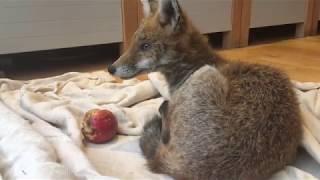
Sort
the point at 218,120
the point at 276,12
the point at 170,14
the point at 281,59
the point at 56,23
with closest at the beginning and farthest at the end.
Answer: the point at 218,120
the point at 170,14
the point at 56,23
the point at 281,59
the point at 276,12

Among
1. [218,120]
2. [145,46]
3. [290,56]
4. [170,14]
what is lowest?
[290,56]

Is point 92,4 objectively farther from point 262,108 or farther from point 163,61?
point 262,108

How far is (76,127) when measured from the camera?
1573 mm

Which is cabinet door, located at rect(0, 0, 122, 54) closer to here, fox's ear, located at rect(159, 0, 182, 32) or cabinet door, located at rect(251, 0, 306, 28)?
fox's ear, located at rect(159, 0, 182, 32)

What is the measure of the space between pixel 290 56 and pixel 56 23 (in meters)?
1.91

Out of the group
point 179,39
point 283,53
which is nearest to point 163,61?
point 179,39

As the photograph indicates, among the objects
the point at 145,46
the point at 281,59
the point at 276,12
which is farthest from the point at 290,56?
the point at 145,46

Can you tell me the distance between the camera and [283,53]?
3.51m

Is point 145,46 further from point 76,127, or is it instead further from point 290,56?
point 290,56

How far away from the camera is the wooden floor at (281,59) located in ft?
8.96

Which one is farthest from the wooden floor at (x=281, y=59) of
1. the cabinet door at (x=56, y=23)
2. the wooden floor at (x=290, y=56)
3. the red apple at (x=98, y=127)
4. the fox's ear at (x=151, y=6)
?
the red apple at (x=98, y=127)

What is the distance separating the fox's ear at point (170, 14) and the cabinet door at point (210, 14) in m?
1.85

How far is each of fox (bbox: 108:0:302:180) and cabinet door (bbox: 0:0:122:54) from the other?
137 centimetres

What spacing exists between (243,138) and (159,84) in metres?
0.91
